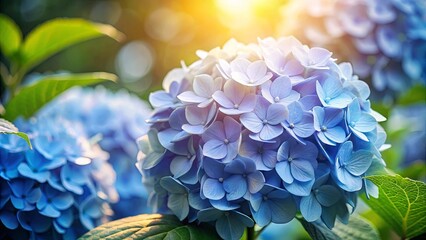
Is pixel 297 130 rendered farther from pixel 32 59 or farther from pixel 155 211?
pixel 32 59

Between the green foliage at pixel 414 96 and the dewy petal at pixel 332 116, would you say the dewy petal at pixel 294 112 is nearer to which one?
the dewy petal at pixel 332 116

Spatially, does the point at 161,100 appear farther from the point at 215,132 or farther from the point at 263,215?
the point at 263,215

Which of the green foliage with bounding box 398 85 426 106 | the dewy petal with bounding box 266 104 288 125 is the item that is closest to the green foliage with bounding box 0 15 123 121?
the dewy petal with bounding box 266 104 288 125

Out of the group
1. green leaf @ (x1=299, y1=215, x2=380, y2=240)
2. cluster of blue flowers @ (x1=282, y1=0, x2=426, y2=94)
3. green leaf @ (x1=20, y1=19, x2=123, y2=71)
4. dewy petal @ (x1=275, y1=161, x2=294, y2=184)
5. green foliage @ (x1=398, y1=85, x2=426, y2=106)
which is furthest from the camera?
green foliage @ (x1=398, y1=85, x2=426, y2=106)

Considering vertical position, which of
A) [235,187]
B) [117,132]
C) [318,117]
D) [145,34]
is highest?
[318,117]

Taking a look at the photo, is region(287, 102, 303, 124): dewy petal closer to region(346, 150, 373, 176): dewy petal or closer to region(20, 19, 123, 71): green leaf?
region(346, 150, 373, 176): dewy petal

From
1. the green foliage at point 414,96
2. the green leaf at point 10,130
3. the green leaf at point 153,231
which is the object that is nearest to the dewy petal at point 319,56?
the green leaf at point 153,231

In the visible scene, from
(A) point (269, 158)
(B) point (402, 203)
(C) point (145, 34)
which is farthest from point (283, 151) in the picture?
(C) point (145, 34)
